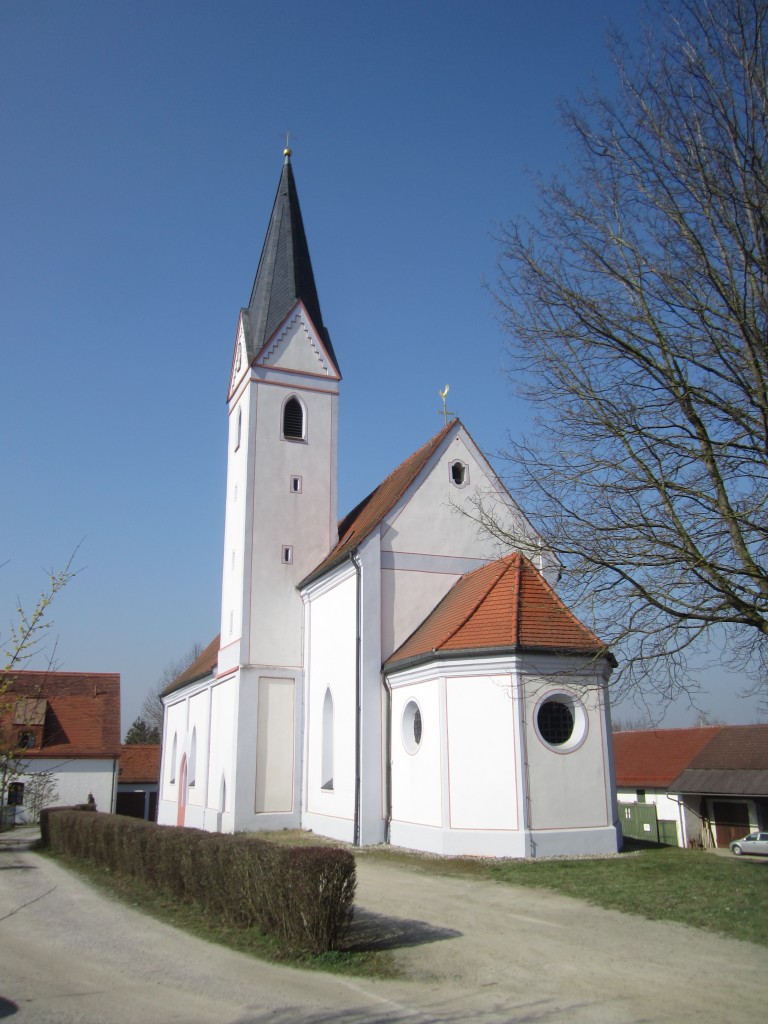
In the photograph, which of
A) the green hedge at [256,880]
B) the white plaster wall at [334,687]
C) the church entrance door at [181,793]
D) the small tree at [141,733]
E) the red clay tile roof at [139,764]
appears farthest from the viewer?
the small tree at [141,733]

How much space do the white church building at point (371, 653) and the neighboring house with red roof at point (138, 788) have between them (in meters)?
16.4

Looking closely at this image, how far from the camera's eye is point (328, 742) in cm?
2130

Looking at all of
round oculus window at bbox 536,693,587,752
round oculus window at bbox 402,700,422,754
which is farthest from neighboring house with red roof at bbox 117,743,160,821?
round oculus window at bbox 536,693,587,752

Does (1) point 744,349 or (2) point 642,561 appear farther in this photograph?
(2) point 642,561

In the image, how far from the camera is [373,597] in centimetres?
1967

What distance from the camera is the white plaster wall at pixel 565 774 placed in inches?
609

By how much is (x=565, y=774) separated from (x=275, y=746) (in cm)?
926

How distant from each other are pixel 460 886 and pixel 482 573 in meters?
8.34

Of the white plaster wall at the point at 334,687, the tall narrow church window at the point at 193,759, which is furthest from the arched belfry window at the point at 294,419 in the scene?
the tall narrow church window at the point at 193,759

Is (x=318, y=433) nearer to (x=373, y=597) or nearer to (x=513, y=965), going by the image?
(x=373, y=597)

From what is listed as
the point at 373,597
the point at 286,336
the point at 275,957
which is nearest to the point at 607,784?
the point at 373,597

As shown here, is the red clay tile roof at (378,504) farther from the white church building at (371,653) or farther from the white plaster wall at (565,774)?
the white plaster wall at (565,774)

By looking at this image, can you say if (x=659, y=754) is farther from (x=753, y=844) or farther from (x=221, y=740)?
(x=221, y=740)

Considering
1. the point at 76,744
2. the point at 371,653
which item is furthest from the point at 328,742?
the point at 76,744
